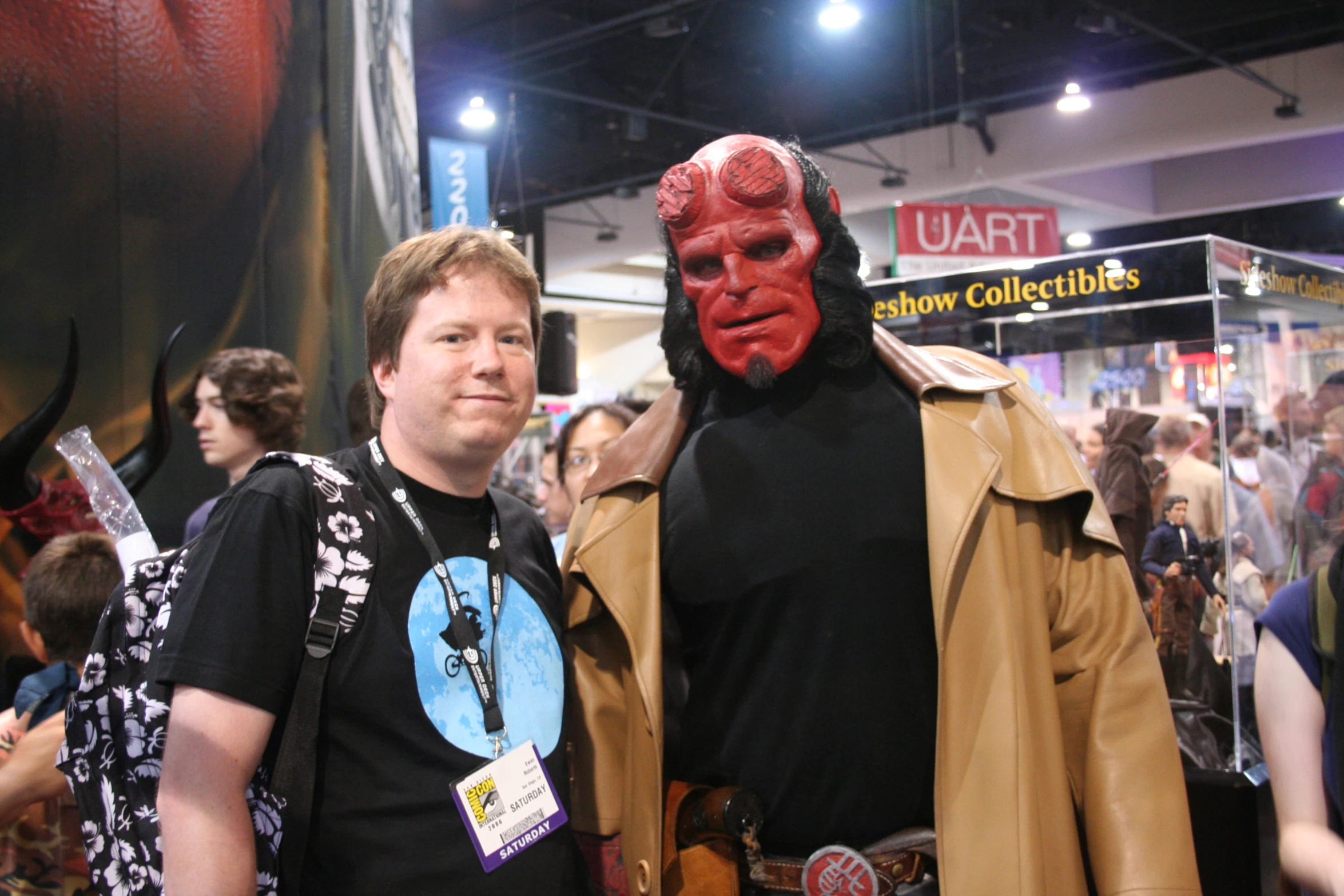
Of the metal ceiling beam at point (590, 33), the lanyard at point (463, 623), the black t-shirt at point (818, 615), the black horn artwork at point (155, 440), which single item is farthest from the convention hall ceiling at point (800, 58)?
the lanyard at point (463, 623)

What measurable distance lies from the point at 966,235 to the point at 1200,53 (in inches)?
89.8

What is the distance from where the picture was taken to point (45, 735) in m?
2.17

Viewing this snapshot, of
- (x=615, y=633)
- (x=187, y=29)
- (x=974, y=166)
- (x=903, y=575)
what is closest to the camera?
(x=903, y=575)

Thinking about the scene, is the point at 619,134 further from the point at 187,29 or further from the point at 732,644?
the point at 732,644

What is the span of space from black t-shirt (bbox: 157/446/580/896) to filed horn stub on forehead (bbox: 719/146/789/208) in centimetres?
65

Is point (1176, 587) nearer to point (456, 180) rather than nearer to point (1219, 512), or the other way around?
point (1219, 512)

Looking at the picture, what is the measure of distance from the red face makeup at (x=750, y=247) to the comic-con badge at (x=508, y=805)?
2.21 ft

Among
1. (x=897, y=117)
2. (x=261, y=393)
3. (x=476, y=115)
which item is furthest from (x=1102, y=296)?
(x=897, y=117)

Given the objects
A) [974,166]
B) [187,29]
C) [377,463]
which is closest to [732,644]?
[377,463]

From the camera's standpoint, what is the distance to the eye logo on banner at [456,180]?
276 inches

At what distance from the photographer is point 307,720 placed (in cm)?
136

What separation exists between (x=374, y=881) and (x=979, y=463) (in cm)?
99

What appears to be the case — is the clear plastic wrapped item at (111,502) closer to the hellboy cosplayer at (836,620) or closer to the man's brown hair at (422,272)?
the man's brown hair at (422,272)

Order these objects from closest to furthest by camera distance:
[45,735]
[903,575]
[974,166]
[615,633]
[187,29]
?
1. [903,575]
2. [615,633]
3. [45,735]
4. [187,29]
5. [974,166]
